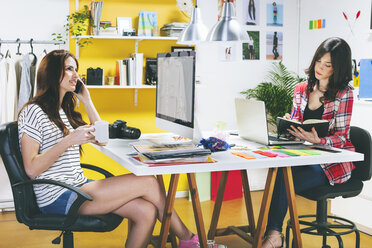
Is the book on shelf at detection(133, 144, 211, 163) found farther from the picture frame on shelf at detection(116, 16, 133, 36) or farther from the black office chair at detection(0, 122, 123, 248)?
the picture frame on shelf at detection(116, 16, 133, 36)

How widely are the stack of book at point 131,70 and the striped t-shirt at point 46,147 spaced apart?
1.88 meters

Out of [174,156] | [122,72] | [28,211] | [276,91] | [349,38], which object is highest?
[349,38]

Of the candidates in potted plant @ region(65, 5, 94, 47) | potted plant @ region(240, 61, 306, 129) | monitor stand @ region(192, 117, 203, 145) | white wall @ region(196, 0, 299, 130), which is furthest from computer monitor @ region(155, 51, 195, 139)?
potted plant @ region(240, 61, 306, 129)

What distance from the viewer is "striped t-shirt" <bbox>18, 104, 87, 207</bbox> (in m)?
2.45

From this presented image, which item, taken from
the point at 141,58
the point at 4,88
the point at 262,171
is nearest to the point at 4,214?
the point at 4,88

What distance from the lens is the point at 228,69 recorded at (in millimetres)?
5031

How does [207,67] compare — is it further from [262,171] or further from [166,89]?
[166,89]

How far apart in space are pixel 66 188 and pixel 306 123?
1.30 m

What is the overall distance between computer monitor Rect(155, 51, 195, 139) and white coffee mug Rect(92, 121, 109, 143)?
1.37 ft

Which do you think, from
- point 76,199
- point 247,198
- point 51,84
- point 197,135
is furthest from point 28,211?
point 247,198

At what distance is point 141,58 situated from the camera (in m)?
4.41

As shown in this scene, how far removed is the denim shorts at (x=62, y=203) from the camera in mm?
2461

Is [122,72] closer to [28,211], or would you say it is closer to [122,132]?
[122,132]

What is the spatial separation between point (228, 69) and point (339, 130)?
7.09ft
